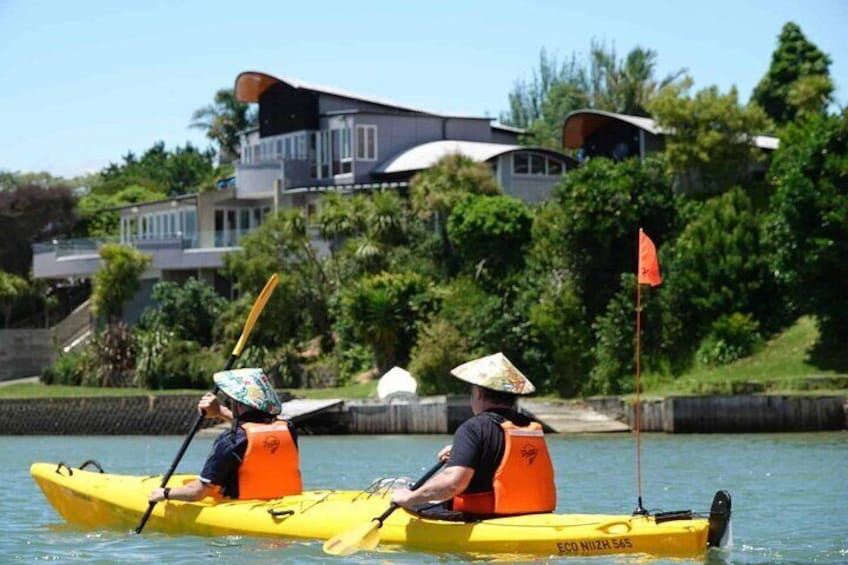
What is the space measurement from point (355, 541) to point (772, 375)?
82.2ft

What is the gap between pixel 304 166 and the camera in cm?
6194

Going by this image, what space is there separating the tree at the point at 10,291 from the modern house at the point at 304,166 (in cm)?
144

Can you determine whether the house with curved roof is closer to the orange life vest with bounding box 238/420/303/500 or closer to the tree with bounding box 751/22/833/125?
the tree with bounding box 751/22/833/125

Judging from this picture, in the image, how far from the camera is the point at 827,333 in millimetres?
37812

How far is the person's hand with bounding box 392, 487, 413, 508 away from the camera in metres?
13.5

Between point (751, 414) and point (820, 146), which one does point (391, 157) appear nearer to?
point (820, 146)

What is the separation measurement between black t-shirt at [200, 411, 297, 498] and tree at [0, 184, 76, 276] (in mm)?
57941

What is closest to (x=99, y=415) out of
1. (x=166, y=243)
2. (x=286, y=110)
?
(x=166, y=243)

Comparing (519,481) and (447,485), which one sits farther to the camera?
(519,481)

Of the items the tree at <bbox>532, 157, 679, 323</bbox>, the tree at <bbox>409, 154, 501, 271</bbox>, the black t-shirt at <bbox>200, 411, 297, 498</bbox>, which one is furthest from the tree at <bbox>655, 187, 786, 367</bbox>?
the black t-shirt at <bbox>200, 411, 297, 498</bbox>

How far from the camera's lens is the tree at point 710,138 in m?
48.4

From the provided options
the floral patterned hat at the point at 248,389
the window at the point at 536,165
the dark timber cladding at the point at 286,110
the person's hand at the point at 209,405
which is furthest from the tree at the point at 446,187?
the floral patterned hat at the point at 248,389

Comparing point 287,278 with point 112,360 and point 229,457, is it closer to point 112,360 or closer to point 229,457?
point 112,360

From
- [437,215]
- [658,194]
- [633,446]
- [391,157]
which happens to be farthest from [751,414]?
[391,157]
